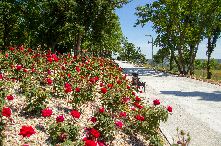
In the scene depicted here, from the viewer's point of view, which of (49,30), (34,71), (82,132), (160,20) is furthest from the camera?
(160,20)

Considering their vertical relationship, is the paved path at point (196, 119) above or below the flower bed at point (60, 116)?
below

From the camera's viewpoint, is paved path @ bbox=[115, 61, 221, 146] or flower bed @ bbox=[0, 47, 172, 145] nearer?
flower bed @ bbox=[0, 47, 172, 145]

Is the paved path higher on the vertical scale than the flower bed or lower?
lower

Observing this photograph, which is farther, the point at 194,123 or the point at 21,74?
the point at 194,123

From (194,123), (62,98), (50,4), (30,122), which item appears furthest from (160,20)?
(30,122)

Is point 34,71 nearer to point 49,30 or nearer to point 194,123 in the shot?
point 194,123

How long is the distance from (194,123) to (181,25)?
1796 cm

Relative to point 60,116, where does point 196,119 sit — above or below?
below

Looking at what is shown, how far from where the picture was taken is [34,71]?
5.61 m

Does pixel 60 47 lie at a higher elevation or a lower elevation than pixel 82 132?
higher

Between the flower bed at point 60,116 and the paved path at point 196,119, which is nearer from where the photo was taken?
the flower bed at point 60,116

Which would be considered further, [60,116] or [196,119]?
[196,119]

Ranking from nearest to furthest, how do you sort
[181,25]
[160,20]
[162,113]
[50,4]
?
[162,113] → [50,4] → [181,25] → [160,20]

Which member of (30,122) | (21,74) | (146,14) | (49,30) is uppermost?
(146,14)
